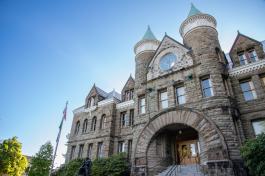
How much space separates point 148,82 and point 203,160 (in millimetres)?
8666

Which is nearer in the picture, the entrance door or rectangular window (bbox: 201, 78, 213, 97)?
rectangular window (bbox: 201, 78, 213, 97)

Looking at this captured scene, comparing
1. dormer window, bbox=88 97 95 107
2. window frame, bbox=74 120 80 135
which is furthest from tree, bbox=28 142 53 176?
dormer window, bbox=88 97 95 107

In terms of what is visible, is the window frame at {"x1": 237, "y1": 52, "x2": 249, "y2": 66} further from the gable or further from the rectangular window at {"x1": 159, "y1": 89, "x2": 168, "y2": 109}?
the rectangular window at {"x1": 159, "y1": 89, "x2": 168, "y2": 109}

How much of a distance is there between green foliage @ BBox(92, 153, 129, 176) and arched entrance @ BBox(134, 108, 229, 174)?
5.48ft

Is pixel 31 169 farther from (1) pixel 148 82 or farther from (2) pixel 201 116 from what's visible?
(2) pixel 201 116

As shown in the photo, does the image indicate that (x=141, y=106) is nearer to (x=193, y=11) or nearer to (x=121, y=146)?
(x=121, y=146)

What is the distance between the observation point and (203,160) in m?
13.0

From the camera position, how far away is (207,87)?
15234 millimetres

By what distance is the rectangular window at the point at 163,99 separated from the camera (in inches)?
667

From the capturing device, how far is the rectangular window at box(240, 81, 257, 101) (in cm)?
1498

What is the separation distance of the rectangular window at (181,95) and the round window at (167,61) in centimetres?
250

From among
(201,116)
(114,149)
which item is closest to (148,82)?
(201,116)

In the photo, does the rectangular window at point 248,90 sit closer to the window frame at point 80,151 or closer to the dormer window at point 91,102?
the dormer window at point 91,102

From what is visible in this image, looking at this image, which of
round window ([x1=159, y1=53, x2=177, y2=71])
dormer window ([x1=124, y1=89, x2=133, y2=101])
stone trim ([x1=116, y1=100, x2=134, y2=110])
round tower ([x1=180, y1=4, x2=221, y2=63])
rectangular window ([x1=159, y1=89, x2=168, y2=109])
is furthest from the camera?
dormer window ([x1=124, y1=89, x2=133, y2=101])
